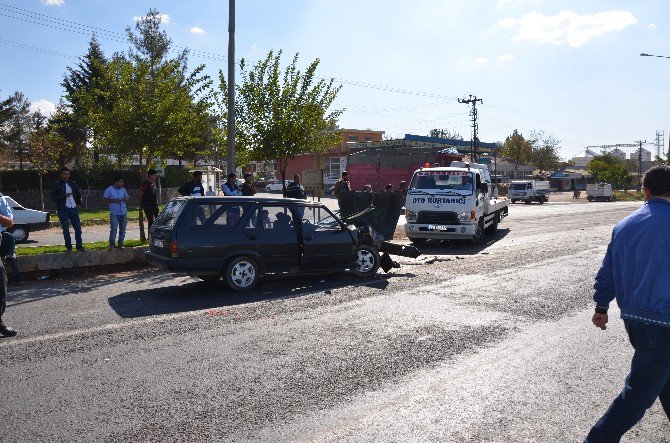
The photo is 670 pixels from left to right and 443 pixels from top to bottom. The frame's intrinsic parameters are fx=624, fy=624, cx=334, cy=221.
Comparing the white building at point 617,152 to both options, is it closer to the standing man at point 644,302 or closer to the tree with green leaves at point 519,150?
the tree with green leaves at point 519,150

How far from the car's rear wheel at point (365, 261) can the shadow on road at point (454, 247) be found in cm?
455

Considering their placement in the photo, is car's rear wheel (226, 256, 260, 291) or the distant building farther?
the distant building

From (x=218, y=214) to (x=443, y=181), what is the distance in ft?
31.4

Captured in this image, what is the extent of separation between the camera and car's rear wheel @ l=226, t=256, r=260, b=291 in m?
10.1

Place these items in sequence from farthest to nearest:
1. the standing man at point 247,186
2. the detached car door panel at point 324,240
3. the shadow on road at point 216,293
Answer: the standing man at point 247,186, the detached car door panel at point 324,240, the shadow on road at point 216,293

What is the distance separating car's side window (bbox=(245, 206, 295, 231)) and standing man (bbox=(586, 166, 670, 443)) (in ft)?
24.4

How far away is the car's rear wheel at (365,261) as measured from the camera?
468 inches

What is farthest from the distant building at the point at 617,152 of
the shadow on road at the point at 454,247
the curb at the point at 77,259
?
the curb at the point at 77,259

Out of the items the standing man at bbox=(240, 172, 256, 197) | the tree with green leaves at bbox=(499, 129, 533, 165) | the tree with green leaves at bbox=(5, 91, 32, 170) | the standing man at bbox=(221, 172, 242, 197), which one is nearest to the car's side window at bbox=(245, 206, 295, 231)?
the standing man at bbox=(221, 172, 242, 197)

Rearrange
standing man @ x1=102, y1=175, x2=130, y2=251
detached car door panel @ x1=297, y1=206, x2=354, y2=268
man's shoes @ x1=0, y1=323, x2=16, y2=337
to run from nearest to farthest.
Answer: man's shoes @ x1=0, y1=323, x2=16, y2=337 → detached car door panel @ x1=297, y1=206, x2=354, y2=268 → standing man @ x1=102, y1=175, x2=130, y2=251

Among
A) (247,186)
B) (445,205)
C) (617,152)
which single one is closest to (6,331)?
(247,186)

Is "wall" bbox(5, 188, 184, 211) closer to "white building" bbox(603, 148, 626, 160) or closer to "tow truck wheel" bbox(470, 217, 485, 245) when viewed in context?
"tow truck wheel" bbox(470, 217, 485, 245)

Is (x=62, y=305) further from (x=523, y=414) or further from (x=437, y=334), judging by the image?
(x=523, y=414)

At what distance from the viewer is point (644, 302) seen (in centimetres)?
350
